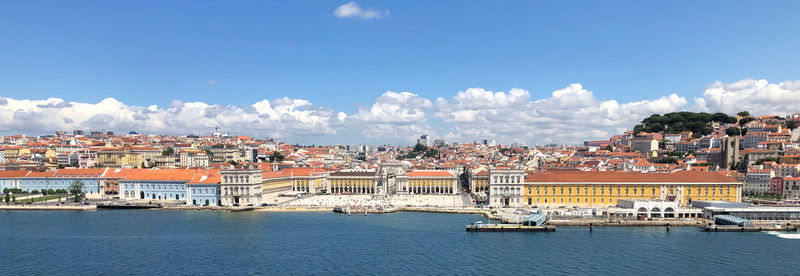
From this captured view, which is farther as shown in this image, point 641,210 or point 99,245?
point 641,210

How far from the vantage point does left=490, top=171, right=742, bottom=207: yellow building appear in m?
39.0

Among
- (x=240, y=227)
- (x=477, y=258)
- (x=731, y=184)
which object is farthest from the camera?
(x=731, y=184)

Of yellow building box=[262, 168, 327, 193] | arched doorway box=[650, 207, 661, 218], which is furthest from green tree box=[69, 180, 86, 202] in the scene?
arched doorway box=[650, 207, 661, 218]

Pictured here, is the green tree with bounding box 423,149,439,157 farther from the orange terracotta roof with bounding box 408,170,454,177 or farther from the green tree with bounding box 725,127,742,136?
the orange terracotta roof with bounding box 408,170,454,177

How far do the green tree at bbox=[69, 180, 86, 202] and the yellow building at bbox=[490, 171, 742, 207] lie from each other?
33.3 m

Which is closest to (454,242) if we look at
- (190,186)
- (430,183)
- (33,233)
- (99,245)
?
(99,245)

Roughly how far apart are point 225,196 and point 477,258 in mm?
24911

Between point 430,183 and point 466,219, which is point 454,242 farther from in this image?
point 430,183

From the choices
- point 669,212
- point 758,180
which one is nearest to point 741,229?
point 669,212

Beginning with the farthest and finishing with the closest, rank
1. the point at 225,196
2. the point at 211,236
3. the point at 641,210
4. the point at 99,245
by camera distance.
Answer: the point at 225,196
the point at 641,210
the point at 211,236
the point at 99,245

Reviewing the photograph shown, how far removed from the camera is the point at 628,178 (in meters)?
39.6

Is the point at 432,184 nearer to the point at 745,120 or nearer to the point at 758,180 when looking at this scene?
the point at 758,180

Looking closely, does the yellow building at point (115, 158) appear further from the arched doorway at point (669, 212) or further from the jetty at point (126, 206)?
the arched doorway at point (669, 212)

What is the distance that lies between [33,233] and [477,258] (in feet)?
75.6
